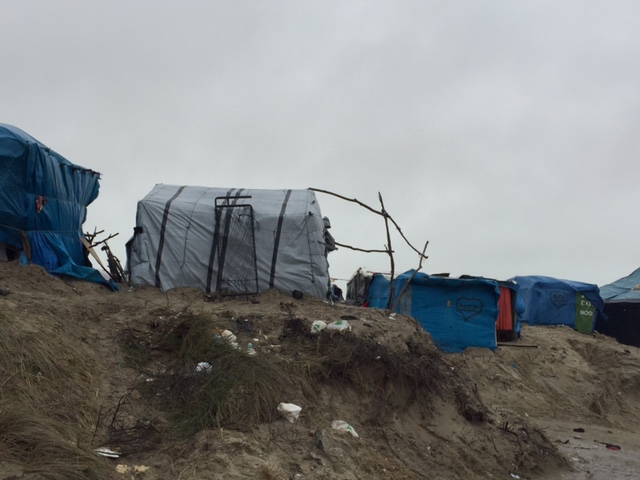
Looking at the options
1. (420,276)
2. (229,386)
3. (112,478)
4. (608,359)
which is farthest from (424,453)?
(608,359)

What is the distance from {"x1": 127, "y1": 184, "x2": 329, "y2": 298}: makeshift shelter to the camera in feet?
33.0

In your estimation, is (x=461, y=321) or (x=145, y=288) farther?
(x=461, y=321)

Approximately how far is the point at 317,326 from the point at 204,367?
1.84 metres

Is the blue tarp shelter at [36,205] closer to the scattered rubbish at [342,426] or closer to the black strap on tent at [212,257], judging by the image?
the black strap on tent at [212,257]

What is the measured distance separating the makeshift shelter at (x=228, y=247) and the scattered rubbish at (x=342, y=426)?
393 cm

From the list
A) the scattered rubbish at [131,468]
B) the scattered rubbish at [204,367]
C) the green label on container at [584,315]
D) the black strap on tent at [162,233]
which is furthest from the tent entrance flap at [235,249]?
the green label on container at [584,315]

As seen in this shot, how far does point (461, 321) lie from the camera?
12547 millimetres

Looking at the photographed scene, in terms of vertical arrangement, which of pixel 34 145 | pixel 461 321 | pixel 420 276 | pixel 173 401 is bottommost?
pixel 173 401

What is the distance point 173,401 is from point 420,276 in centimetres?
775

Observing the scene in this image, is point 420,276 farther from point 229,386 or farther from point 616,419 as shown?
point 229,386

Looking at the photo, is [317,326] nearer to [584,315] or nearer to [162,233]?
[162,233]

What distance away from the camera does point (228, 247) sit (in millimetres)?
10172

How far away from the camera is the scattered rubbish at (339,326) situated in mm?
7453

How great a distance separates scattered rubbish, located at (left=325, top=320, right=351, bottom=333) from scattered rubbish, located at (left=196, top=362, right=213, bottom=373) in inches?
73.4
